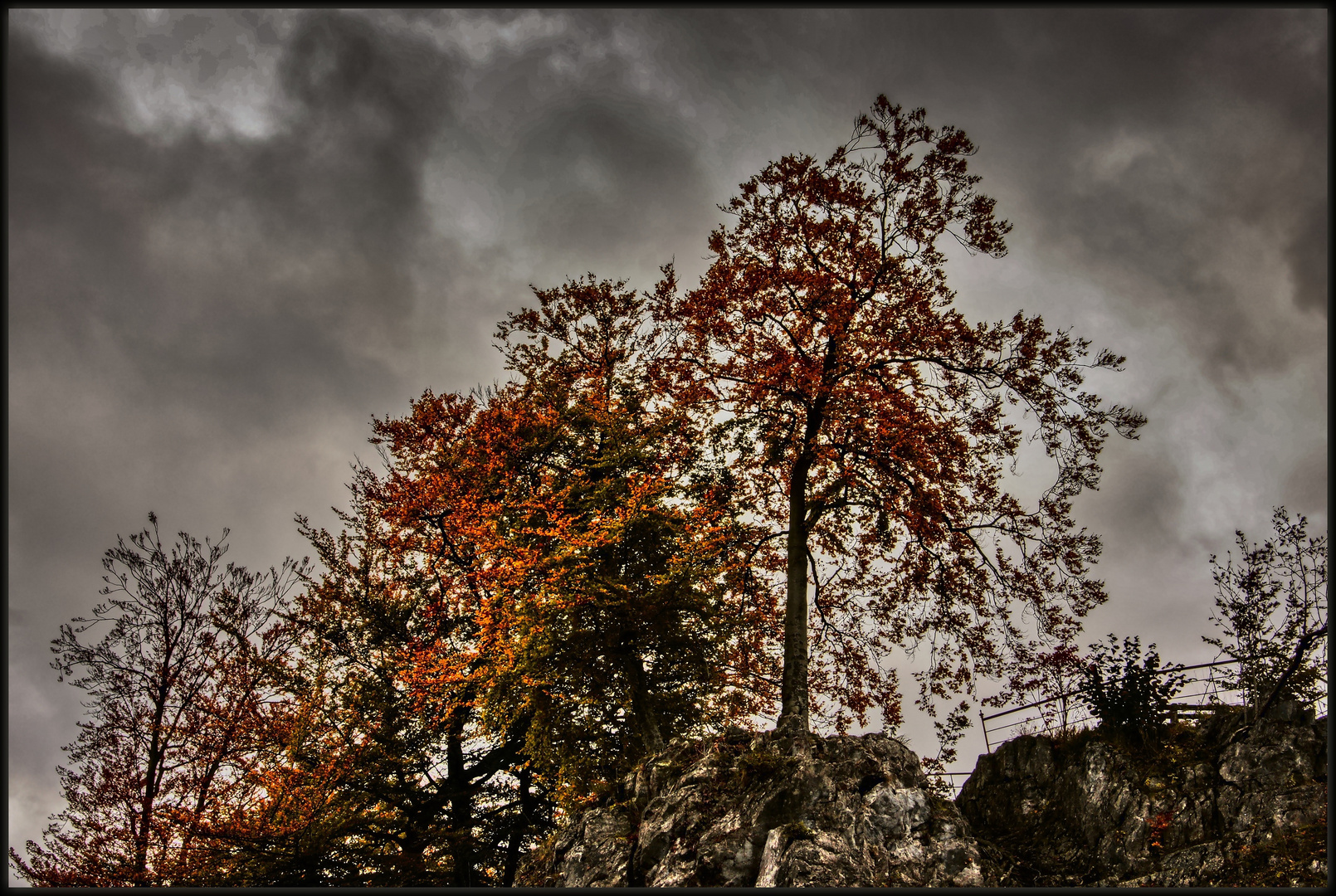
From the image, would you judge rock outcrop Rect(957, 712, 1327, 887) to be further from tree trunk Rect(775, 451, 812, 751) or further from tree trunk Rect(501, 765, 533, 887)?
tree trunk Rect(501, 765, 533, 887)

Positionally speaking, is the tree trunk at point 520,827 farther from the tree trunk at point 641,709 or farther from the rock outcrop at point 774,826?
the rock outcrop at point 774,826

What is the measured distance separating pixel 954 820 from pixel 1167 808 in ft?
10.2

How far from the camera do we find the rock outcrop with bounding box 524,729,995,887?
9594 mm

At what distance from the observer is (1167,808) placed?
10.3m

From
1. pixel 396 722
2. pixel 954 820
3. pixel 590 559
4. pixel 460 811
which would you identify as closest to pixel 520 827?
pixel 460 811

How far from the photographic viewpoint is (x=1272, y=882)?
327 inches

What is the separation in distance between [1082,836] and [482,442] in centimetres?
1582

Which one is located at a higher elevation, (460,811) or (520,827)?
(460,811)

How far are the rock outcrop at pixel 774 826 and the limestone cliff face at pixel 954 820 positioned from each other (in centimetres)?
2

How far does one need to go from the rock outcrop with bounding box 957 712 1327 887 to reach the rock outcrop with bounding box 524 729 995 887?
1338 millimetres

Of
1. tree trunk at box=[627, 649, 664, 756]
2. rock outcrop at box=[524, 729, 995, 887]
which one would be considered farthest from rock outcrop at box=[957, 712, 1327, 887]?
tree trunk at box=[627, 649, 664, 756]

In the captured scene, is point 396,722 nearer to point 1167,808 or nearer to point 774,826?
point 774,826

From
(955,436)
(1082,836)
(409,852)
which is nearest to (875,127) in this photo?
(955,436)

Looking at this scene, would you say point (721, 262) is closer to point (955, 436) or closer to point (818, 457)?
point (818, 457)
